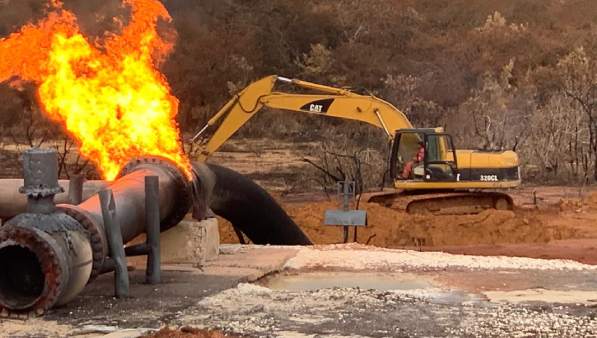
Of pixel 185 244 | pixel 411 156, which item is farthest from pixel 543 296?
pixel 411 156

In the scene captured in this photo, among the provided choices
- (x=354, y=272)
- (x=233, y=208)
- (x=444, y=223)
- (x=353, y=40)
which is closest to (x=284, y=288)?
(x=354, y=272)

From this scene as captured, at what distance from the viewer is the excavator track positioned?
20422 mm

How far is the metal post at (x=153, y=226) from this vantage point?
9617 millimetres

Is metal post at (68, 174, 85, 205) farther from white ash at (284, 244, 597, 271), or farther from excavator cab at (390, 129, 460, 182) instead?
excavator cab at (390, 129, 460, 182)

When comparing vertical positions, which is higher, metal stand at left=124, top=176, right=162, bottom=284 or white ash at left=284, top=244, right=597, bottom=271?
metal stand at left=124, top=176, right=162, bottom=284

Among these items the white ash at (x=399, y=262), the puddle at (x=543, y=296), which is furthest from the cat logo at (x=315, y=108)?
the puddle at (x=543, y=296)

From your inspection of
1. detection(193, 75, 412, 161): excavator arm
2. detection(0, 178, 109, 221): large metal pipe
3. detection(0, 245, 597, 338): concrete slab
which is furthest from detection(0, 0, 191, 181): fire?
detection(193, 75, 412, 161): excavator arm

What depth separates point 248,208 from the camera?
1416 centimetres

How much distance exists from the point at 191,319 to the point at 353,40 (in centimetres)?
3826

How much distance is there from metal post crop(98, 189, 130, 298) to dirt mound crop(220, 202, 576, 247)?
958 centimetres

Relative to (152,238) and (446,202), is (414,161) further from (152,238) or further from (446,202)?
(152,238)

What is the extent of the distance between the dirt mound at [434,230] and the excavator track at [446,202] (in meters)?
0.51

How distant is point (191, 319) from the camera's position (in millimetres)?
8070

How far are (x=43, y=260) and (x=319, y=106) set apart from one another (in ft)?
44.5
